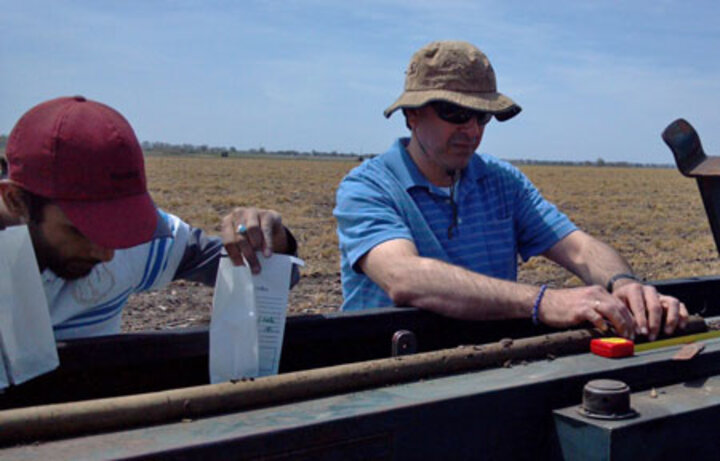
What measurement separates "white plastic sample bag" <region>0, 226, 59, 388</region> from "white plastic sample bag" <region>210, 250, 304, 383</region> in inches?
13.8

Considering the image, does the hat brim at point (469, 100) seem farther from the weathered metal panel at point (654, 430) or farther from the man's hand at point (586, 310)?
the weathered metal panel at point (654, 430)

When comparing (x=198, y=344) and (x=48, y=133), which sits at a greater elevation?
(x=48, y=133)

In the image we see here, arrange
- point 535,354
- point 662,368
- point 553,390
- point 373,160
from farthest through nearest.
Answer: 1. point 373,160
2. point 535,354
3. point 662,368
4. point 553,390

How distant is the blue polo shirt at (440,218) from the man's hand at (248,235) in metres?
0.79

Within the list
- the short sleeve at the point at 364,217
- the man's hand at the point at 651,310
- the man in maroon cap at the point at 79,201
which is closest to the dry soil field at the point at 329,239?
the short sleeve at the point at 364,217

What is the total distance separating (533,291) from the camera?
8.02ft

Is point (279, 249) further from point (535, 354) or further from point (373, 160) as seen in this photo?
point (373, 160)

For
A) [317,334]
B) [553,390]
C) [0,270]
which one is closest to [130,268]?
[317,334]

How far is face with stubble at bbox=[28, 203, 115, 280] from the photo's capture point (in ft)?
6.17

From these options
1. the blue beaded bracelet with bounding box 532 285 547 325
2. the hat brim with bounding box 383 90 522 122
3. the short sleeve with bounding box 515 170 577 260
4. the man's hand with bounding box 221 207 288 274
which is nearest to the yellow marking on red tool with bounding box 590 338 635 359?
the blue beaded bracelet with bounding box 532 285 547 325

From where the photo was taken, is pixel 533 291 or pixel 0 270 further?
pixel 533 291

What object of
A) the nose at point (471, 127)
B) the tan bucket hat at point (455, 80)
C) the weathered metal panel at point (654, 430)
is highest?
the tan bucket hat at point (455, 80)

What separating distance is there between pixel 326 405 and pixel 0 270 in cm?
69

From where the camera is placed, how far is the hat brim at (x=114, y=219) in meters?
1.85
